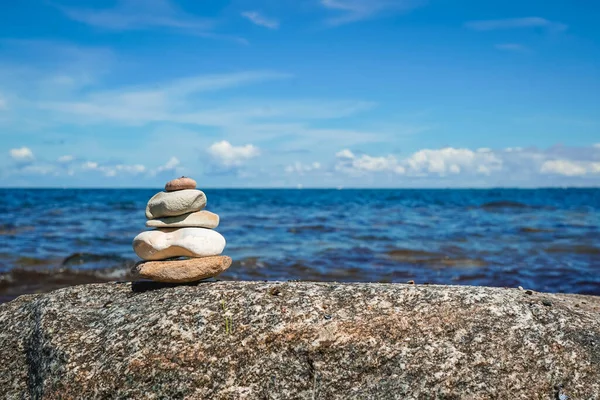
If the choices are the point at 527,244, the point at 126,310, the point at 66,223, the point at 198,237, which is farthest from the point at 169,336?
the point at 66,223

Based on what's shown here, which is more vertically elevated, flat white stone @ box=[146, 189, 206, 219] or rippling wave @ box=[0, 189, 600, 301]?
flat white stone @ box=[146, 189, 206, 219]

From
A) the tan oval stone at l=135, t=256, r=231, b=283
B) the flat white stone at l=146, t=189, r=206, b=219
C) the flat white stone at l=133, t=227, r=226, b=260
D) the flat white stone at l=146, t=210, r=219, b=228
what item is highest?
the flat white stone at l=146, t=189, r=206, b=219

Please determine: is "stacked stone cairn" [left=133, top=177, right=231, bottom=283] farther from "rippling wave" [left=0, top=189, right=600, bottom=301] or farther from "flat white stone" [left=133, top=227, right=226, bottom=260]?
"rippling wave" [left=0, top=189, right=600, bottom=301]

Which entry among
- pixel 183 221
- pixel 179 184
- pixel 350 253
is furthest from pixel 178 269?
pixel 350 253

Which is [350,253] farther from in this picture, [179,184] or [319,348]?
[319,348]

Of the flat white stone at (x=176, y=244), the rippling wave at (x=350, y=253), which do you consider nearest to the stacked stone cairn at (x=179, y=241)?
the flat white stone at (x=176, y=244)

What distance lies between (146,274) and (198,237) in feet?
2.04

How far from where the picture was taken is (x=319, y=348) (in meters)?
4.63

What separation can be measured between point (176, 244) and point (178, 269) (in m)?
0.29

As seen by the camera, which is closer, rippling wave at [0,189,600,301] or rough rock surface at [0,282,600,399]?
rough rock surface at [0,282,600,399]

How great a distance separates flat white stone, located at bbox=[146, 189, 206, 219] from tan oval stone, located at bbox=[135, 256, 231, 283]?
20.4 inches

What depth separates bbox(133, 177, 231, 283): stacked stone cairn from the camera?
221 inches

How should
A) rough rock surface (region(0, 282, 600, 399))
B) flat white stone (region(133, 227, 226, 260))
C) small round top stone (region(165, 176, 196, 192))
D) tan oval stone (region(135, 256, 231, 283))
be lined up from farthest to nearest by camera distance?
small round top stone (region(165, 176, 196, 192)) → flat white stone (region(133, 227, 226, 260)) → tan oval stone (region(135, 256, 231, 283)) → rough rock surface (region(0, 282, 600, 399))

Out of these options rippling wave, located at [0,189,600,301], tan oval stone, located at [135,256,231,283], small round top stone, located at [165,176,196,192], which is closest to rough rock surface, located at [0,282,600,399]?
tan oval stone, located at [135,256,231,283]
